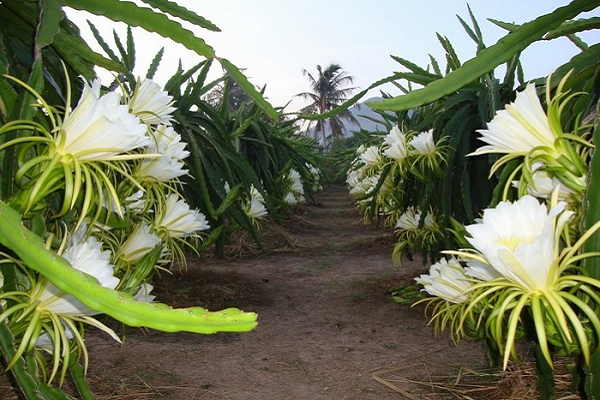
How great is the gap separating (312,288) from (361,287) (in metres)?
0.24

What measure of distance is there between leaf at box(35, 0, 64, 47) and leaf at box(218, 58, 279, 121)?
0.69 feet

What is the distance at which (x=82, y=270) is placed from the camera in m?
0.56

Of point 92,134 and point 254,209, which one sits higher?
point 92,134

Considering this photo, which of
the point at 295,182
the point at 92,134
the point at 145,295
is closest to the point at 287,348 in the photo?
the point at 145,295

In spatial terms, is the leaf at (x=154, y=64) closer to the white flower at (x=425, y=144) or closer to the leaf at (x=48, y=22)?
the white flower at (x=425, y=144)

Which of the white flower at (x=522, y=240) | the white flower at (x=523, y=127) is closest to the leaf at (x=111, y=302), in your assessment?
the white flower at (x=522, y=240)

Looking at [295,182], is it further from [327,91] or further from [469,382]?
[327,91]

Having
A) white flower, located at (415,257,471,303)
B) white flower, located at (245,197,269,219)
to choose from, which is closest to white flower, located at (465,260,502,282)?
white flower, located at (415,257,471,303)

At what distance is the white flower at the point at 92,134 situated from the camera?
0.49 m

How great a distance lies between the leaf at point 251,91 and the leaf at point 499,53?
173 mm

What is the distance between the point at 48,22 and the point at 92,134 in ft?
0.65

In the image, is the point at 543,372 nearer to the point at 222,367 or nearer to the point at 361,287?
the point at 222,367

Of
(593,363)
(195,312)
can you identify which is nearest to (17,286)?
(195,312)

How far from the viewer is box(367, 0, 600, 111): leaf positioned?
2.24ft
